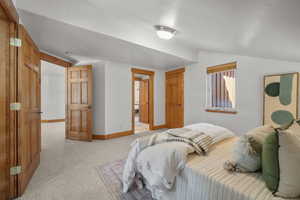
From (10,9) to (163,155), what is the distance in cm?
214

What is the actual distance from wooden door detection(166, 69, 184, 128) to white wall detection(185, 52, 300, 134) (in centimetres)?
59

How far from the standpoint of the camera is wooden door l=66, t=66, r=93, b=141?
3.66m

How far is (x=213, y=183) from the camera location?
1040mm

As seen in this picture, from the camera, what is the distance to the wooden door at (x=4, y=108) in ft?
5.04

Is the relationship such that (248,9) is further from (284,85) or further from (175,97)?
(175,97)

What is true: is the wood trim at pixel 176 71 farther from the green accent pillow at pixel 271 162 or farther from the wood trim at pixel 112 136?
the green accent pillow at pixel 271 162

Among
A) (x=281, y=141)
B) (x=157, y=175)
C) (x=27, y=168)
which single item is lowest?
(x=27, y=168)

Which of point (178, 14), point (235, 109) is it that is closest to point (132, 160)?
point (178, 14)

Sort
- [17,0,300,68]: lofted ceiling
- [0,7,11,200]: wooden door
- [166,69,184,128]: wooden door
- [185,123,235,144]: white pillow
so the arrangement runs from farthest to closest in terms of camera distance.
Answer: [166,69,184,128]: wooden door, [185,123,235,144]: white pillow, [0,7,11,200]: wooden door, [17,0,300,68]: lofted ceiling

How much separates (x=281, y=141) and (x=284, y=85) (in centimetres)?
227

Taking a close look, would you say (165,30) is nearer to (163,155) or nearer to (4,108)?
(163,155)

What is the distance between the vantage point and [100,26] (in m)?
2.14

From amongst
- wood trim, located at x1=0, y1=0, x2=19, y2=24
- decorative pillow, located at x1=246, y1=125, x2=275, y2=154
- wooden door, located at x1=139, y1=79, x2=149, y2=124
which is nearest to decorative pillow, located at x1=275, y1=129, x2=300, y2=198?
decorative pillow, located at x1=246, y1=125, x2=275, y2=154

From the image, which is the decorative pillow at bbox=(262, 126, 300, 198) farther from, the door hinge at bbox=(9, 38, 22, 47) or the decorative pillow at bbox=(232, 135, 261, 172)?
the door hinge at bbox=(9, 38, 22, 47)
